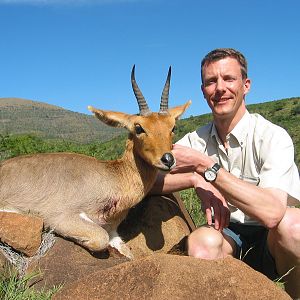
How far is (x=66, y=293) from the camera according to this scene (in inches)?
221

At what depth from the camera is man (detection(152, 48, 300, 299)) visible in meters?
7.00

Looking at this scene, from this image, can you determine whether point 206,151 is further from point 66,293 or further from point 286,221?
point 66,293

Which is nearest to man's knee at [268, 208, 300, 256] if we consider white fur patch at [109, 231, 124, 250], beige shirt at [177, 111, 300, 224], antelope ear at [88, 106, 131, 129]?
beige shirt at [177, 111, 300, 224]

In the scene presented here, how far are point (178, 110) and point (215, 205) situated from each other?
1.94 meters

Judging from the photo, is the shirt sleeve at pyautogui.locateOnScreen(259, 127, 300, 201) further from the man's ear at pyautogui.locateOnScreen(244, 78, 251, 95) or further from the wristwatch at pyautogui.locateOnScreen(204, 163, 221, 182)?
the man's ear at pyautogui.locateOnScreen(244, 78, 251, 95)

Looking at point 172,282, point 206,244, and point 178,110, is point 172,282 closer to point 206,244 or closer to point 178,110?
point 206,244

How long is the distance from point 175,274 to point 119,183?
2.51m

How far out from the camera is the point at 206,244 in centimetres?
732

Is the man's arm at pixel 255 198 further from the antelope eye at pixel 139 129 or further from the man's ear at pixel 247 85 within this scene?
the man's ear at pixel 247 85

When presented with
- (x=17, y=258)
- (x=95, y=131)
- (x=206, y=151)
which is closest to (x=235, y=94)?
(x=206, y=151)

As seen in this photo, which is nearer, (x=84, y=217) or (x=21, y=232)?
(x=21, y=232)

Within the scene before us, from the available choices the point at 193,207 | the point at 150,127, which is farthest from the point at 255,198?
the point at 193,207

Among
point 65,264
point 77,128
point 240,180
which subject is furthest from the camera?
point 77,128

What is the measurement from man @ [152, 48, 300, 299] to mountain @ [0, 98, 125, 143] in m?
77.2
